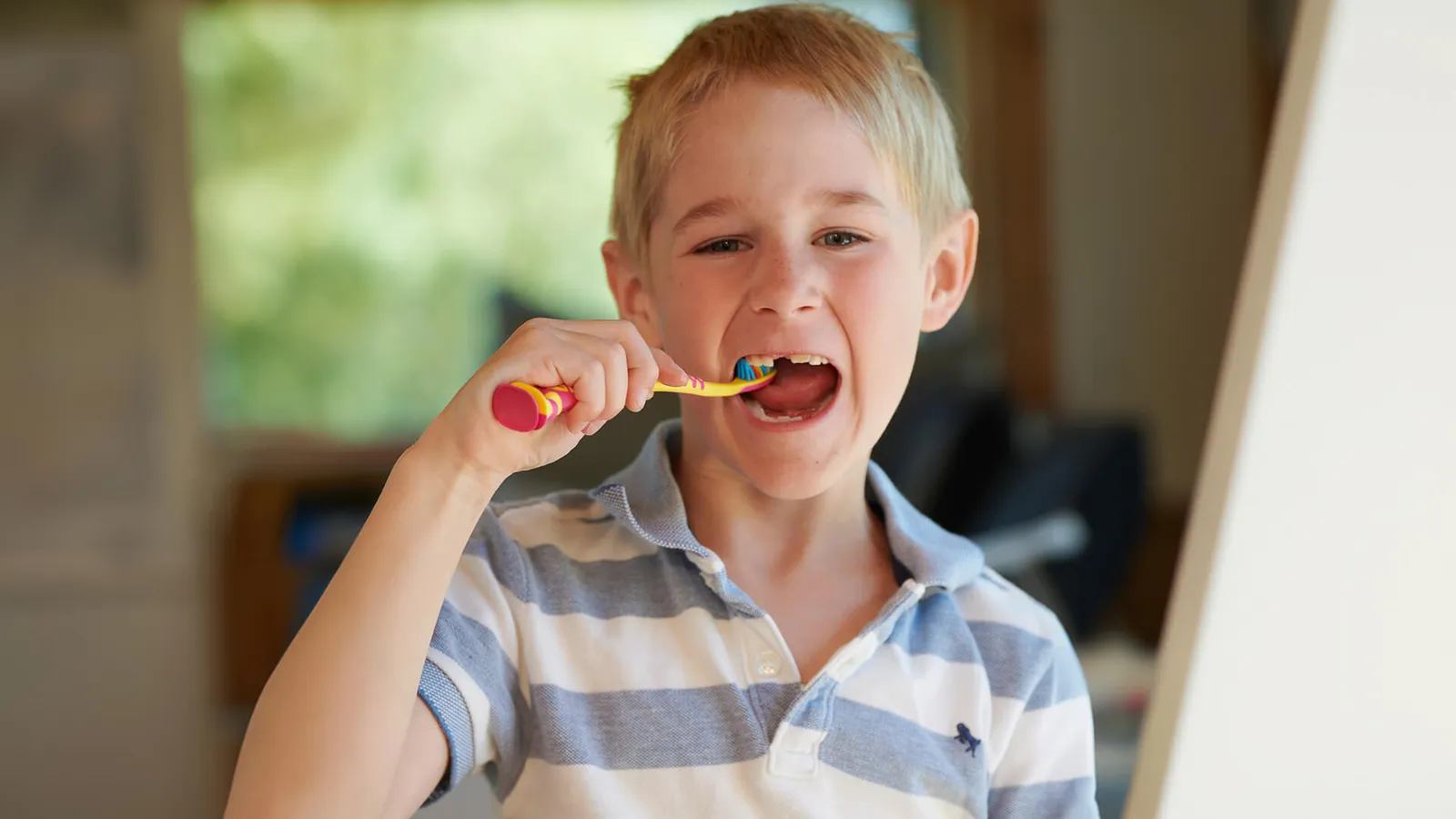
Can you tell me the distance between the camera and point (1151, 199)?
365 cm

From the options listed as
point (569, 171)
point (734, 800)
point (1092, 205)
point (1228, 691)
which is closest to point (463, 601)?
point (734, 800)

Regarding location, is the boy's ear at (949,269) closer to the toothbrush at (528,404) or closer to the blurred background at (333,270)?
the toothbrush at (528,404)

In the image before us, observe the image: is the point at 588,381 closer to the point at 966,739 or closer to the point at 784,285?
the point at 784,285

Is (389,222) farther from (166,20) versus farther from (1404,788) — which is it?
(1404,788)

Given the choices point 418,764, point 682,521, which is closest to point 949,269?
point 682,521

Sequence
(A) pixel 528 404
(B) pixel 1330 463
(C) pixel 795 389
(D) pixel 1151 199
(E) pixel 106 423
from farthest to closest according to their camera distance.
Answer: (E) pixel 106 423, (D) pixel 1151 199, (C) pixel 795 389, (A) pixel 528 404, (B) pixel 1330 463

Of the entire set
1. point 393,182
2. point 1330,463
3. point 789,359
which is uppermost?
point 1330,463

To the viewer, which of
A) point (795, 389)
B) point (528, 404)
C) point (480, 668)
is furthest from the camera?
point (795, 389)

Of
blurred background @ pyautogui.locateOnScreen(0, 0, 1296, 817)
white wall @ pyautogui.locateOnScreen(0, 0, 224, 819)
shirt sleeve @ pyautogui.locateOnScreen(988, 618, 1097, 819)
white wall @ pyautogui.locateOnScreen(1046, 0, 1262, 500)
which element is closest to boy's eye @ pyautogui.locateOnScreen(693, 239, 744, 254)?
shirt sleeve @ pyautogui.locateOnScreen(988, 618, 1097, 819)

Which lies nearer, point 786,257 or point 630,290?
point 786,257

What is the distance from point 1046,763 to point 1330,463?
45cm

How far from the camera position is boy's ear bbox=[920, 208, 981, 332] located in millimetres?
924

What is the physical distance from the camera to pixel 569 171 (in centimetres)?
416

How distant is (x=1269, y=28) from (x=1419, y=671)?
136 inches
